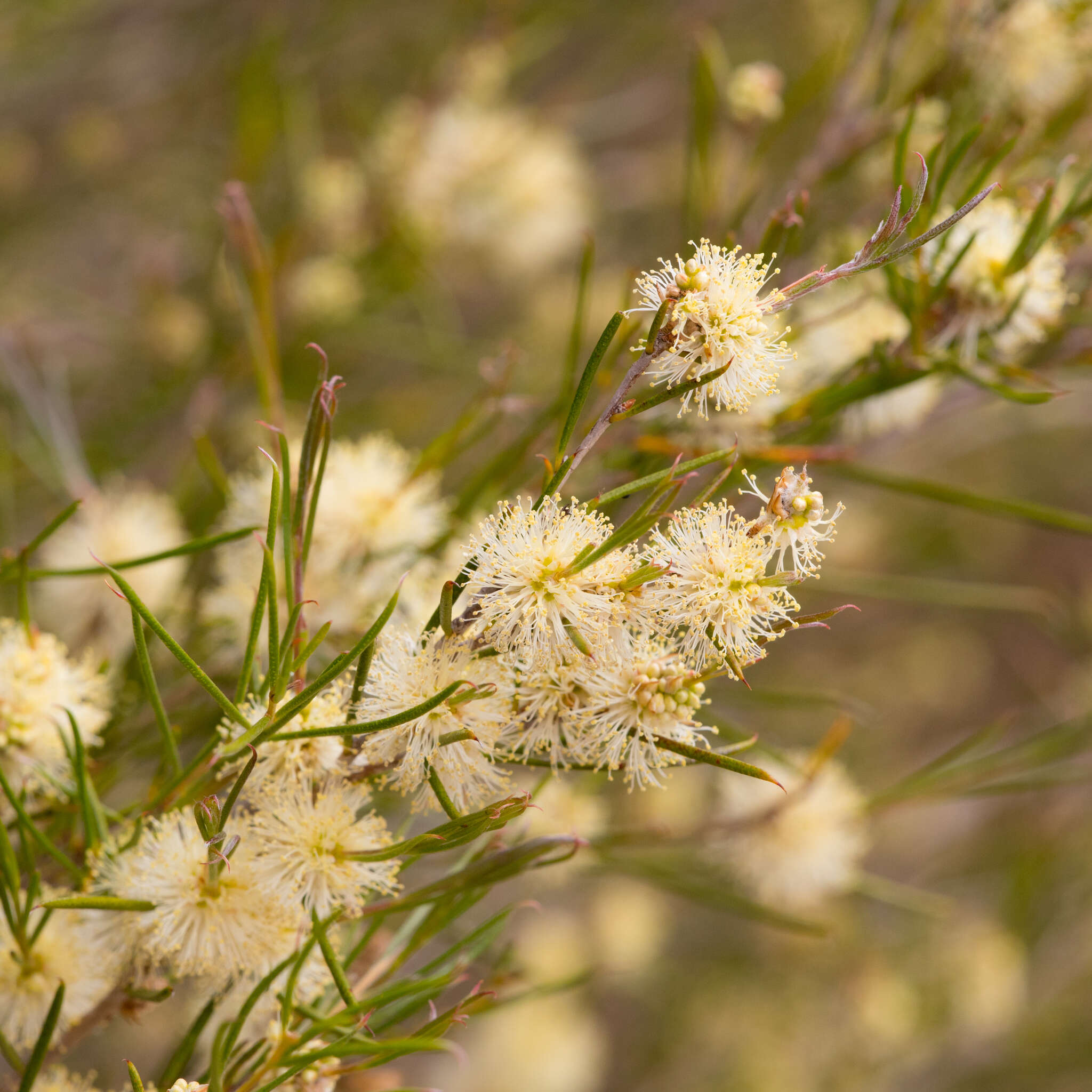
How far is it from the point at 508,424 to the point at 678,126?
5.00 feet

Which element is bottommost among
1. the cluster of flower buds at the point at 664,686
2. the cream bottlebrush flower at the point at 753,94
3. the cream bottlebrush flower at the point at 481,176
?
the cluster of flower buds at the point at 664,686

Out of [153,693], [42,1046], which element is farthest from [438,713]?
[42,1046]

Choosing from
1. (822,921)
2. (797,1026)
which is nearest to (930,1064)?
(797,1026)

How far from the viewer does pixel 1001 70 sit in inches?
32.2

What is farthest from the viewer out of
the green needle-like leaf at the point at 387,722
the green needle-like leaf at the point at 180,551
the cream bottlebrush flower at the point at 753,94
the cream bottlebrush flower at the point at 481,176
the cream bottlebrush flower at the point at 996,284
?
the cream bottlebrush flower at the point at 481,176

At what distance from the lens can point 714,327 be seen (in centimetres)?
40

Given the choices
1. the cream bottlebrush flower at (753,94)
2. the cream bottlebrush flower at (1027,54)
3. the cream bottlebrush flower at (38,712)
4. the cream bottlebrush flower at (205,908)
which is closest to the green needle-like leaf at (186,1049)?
the cream bottlebrush flower at (205,908)

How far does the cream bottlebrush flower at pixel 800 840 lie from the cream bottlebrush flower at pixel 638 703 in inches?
19.0

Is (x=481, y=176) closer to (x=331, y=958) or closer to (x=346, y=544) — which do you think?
(x=346, y=544)

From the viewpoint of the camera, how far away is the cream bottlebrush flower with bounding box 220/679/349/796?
0.43 metres

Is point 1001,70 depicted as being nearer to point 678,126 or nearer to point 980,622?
point 678,126

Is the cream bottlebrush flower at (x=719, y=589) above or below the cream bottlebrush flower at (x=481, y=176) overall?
below

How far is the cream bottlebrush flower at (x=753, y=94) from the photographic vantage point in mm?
784

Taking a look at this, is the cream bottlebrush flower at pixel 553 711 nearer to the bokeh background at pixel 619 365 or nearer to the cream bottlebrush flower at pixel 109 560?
the bokeh background at pixel 619 365
